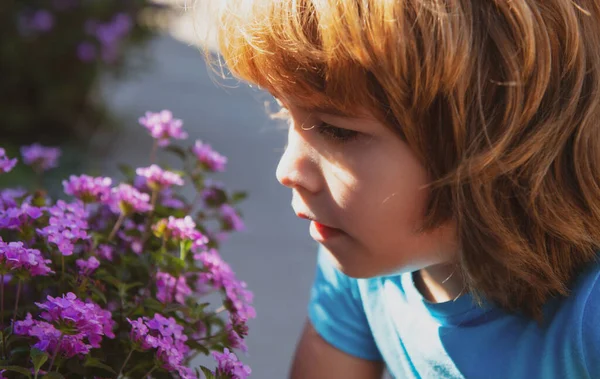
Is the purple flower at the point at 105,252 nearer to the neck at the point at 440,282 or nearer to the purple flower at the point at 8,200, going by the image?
the purple flower at the point at 8,200

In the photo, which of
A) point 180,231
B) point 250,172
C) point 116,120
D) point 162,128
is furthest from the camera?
point 116,120

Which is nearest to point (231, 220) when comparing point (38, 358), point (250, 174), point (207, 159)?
point (207, 159)

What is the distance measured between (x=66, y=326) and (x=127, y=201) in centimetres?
38

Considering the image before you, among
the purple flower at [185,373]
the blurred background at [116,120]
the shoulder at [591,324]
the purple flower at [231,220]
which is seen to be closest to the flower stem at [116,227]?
the purple flower at [231,220]

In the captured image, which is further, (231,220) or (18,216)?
(231,220)

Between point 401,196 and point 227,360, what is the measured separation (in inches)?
13.4

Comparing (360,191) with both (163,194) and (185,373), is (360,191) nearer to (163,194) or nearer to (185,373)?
(185,373)

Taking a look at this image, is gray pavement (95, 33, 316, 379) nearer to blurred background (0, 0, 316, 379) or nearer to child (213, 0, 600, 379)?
blurred background (0, 0, 316, 379)

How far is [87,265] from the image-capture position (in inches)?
51.8

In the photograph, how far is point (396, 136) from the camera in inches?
50.1

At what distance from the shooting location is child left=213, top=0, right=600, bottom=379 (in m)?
1.21

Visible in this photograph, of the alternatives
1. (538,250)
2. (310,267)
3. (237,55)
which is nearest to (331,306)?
(538,250)

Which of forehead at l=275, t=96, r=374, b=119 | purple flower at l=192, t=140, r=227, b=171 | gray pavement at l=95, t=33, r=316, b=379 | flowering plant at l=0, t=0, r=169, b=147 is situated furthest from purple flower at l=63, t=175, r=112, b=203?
flowering plant at l=0, t=0, r=169, b=147

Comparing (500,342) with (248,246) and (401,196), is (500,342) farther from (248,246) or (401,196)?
(248,246)
